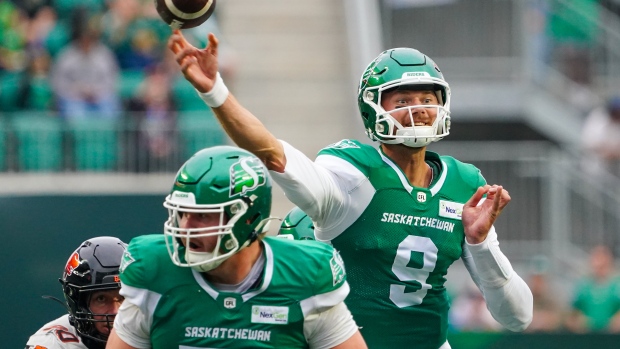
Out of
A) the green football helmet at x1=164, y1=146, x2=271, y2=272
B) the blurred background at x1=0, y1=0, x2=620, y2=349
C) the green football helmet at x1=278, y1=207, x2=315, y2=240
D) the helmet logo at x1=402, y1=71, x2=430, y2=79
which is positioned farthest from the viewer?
the blurred background at x1=0, y1=0, x2=620, y2=349

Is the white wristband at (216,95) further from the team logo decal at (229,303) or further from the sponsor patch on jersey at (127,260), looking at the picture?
the team logo decal at (229,303)

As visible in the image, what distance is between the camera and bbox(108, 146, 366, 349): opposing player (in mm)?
3879

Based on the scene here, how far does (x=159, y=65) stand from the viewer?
11.4 metres

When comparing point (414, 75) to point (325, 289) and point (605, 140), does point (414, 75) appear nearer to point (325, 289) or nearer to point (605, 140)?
point (325, 289)

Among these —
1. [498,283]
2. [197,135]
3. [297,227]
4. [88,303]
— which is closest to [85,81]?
[197,135]

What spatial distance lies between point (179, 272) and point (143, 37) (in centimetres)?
796

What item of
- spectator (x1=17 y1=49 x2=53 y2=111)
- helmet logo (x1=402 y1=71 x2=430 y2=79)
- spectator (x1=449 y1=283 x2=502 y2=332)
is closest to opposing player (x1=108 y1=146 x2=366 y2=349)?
helmet logo (x1=402 y1=71 x2=430 y2=79)

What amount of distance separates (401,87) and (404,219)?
0.54 m

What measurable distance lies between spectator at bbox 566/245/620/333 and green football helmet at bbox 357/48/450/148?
519cm

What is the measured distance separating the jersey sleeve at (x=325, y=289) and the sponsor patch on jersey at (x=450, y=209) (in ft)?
3.57

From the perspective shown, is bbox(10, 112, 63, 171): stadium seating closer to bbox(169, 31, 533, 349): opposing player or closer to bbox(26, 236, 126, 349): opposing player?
bbox(26, 236, 126, 349): opposing player

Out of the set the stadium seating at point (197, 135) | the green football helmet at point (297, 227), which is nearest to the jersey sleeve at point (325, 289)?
the green football helmet at point (297, 227)

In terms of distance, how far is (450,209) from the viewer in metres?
5.03

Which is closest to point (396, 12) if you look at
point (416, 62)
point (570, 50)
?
point (570, 50)
